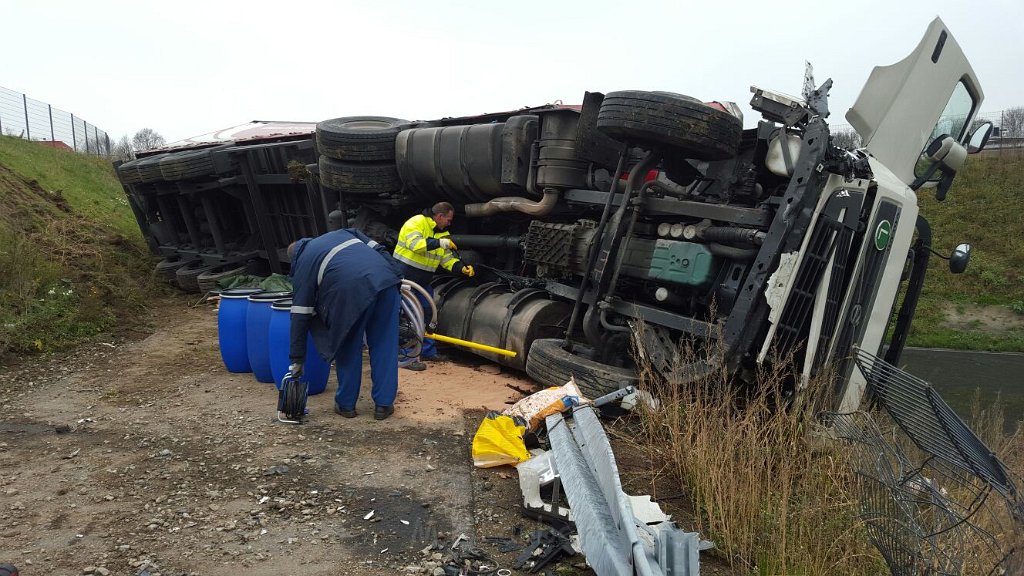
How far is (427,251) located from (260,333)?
165cm

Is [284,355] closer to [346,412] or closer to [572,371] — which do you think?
[346,412]

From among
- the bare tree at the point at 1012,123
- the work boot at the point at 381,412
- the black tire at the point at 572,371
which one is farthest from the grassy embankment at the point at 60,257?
the bare tree at the point at 1012,123

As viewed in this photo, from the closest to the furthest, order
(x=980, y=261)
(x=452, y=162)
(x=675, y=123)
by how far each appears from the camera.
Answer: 1. (x=675, y=123)
2. (x=452, y=162)
3. (x=980, y=261)

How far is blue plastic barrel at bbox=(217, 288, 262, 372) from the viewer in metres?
5.71

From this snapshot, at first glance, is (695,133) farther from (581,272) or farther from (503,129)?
(503,129)

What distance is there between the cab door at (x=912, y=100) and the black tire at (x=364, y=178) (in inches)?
166

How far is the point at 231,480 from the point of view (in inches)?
145

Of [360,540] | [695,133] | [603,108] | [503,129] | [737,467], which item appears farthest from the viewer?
[503,129]

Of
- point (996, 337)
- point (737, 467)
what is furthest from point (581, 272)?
point (996, 337)

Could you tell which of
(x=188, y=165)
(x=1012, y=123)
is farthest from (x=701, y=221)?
(x=1012, y=123)

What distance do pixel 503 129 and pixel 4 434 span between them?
13.6 ft

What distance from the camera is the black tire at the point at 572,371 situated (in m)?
4.74

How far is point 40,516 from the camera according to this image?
10.6 ft

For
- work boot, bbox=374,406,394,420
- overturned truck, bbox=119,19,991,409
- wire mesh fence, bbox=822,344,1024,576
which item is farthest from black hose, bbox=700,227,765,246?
work boot, bbox=374,406,394,420
